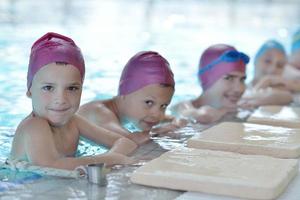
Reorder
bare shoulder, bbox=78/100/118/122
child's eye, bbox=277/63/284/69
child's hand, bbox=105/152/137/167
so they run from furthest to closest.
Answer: child's eye, bbox=277/63/284/69 < bare shoulder, bbox=78/100/118/122 < child's hand, bbox=105/152/137/167

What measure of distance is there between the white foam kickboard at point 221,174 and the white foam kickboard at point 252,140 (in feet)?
0.85

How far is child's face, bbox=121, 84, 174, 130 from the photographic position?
4246mm

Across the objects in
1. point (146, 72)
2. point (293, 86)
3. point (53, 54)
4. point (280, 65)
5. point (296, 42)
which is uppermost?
point (53, 54)

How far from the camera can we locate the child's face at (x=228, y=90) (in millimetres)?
5477

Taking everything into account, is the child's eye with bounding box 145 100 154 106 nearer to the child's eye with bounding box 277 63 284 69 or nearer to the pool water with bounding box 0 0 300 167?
the pool water with bounding box 0 0 300 167

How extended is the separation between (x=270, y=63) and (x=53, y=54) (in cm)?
390

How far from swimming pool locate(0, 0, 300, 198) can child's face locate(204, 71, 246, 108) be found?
1.46 metres

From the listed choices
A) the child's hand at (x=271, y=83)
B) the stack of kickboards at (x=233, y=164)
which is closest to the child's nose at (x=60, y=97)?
the stack of kickboards at (x=233, y=164)

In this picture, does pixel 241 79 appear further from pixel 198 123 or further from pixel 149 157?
pixel 149 157

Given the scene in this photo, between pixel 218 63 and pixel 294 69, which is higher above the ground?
pixel 218 63

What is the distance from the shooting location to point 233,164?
11.1 feet

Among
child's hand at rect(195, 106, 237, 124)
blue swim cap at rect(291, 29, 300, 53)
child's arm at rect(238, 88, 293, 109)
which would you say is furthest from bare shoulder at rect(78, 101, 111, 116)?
blue swim cap at rect(291, 29, 300, 53)

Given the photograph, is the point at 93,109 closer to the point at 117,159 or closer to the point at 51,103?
the point at 117,159

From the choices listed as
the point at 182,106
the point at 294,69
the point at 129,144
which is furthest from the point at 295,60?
the point at 129,144
